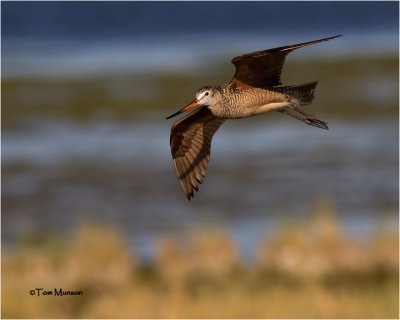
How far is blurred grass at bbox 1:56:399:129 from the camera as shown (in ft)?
73.6

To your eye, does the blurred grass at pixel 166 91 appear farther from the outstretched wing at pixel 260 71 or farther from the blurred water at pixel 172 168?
the outstretched wing at pixel 260 71

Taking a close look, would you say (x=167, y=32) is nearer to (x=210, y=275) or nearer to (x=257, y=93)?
(x=210, y=275)

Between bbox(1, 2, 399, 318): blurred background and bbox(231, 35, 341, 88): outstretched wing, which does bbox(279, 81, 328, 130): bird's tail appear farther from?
bbox(1, 2, 399, 318): blurred background

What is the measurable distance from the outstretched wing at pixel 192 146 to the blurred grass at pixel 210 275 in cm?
469

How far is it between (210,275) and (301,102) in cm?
622

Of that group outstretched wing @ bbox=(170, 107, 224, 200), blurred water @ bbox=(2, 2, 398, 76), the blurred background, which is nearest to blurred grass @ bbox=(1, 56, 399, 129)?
the blurred background

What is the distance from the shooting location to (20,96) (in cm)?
2483

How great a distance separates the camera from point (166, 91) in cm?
2506

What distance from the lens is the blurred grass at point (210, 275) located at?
38.8 ft

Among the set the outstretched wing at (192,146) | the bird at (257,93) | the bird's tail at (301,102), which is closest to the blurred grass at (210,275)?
the outstretched wing at (192,146)

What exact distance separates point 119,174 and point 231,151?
7.07 feet

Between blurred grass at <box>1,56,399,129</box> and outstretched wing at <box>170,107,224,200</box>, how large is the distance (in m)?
14.4

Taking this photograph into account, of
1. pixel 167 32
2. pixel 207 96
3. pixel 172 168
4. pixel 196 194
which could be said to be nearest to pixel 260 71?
pixel 207 96

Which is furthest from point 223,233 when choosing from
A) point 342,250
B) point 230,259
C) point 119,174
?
point 119,174
